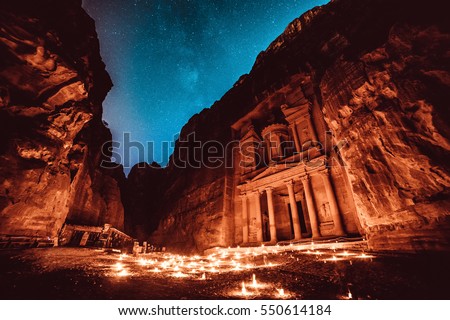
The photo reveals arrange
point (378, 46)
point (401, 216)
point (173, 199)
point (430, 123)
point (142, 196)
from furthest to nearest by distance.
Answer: point (142, 196) < point (173, 199) < point (378, 46) < point (401, 216) < point (430, 123)

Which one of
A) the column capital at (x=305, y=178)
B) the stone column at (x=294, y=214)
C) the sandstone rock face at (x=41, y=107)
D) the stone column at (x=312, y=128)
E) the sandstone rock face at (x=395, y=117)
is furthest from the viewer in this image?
the stone column at (x=312, y=128)

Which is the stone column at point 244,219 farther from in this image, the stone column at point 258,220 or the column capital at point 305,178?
the column capital at point 305,178

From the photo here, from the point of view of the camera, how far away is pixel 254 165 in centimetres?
2156

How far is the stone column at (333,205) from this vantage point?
12695 mm

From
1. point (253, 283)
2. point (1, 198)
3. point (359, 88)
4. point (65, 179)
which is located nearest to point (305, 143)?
point (359, 88)

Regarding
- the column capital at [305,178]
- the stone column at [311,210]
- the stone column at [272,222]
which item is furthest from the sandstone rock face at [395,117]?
the stone column at [272,222]

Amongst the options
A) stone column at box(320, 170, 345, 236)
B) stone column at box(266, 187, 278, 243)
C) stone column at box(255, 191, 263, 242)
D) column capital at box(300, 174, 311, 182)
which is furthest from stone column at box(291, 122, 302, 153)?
stone column at box(255, 191, 263, 242)

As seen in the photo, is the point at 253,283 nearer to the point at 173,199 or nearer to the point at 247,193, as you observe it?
the point at 247,193

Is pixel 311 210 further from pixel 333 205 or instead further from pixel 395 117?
pixel 395 117

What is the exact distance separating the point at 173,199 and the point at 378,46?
26.9 meters


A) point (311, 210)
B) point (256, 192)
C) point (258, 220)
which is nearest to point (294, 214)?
point (311, 210)

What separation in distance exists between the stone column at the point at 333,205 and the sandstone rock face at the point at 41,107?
18.0 m

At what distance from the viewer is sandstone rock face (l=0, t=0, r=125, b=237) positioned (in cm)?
911

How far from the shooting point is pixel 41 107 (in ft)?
35.3
